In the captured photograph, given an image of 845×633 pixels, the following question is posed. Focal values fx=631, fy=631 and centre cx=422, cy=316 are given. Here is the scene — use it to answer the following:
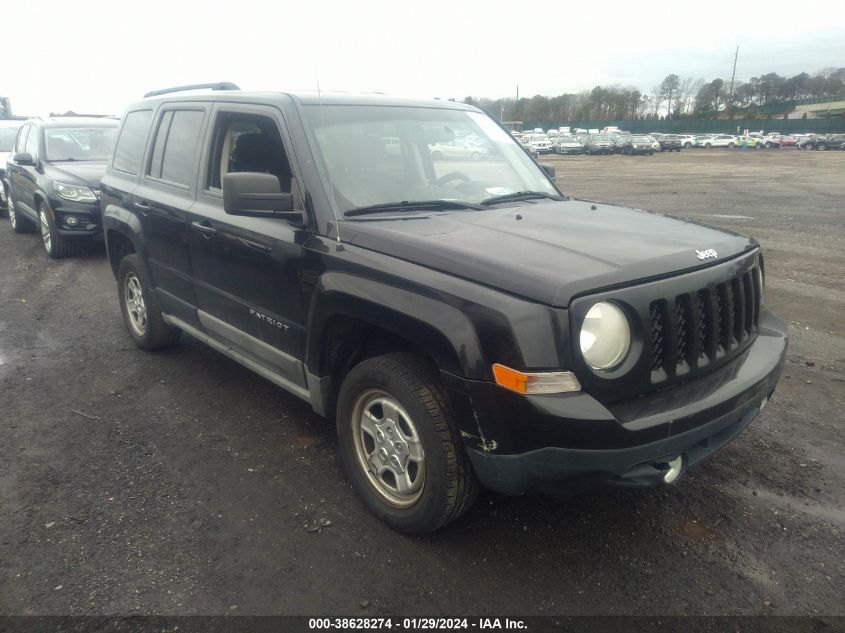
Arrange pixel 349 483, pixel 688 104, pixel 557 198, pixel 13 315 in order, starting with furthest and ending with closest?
pixel 688 104 < pixel 13 315 < pixel 557 198 < pixel 349 483

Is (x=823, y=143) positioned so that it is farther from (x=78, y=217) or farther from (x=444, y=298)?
(x=444, y=298)

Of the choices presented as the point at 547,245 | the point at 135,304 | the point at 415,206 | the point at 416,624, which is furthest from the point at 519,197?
the point at 135,304

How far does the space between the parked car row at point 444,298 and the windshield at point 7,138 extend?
1167 cm

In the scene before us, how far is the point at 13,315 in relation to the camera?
6547mm

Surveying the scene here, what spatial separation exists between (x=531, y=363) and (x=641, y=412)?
0.50 m

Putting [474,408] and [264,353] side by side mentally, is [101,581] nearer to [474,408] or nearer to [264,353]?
[264,353]

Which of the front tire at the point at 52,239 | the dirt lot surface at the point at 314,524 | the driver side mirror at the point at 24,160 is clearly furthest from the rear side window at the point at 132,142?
the driver side mirror at the point at 24,160

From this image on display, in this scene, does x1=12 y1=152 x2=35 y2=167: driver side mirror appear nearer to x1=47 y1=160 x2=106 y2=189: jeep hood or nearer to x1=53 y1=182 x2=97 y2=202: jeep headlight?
x1=47 y1=160 x2=106 y2=189: jeep hood

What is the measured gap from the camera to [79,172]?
29.5ft

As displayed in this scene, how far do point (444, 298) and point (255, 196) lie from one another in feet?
3.80

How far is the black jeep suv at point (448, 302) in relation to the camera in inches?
91.7

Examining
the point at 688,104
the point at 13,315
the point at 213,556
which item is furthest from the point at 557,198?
the point at 688,104

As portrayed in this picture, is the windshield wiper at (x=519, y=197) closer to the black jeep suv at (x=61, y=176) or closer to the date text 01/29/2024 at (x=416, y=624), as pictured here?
the date text 01/29/2024 at (x=416, y=624)

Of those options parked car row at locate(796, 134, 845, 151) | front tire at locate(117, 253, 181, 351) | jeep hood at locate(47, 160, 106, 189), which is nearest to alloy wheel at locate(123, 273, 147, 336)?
front tire at locate(117, 253, 181, 351)
